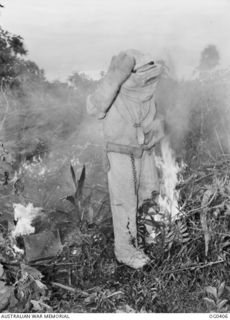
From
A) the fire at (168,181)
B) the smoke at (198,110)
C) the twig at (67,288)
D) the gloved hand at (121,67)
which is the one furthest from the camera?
the smoke at (198,110)

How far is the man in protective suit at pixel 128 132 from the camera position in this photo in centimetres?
273

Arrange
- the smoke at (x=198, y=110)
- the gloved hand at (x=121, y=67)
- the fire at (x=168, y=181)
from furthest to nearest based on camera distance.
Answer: the smoke at (x=198, y=110), the fire at (x=168, y=181), the gloved hand at (x=121, y=67)

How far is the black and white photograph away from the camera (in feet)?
9.21

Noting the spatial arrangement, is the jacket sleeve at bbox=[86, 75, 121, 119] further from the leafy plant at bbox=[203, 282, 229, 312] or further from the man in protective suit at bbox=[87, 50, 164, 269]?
the leafy plant at bbox=[203, 282, 229, 312]

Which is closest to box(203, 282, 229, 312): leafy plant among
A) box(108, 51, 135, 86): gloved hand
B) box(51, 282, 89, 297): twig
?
box(51, 282, 89, 297): twig

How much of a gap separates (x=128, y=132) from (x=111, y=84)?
11.9 inches

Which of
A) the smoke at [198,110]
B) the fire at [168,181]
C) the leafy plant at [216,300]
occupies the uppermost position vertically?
the smoke at [198,110]

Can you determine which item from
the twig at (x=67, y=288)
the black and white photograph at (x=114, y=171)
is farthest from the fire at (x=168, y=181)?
the twig at (x=67, y=288)

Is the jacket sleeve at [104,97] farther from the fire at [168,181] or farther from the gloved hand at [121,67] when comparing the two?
the fire at [168,181]

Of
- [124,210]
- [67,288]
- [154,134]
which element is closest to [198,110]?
[154,134]

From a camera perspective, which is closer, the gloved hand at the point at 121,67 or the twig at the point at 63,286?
A: the gloved hand at the point at 121,67

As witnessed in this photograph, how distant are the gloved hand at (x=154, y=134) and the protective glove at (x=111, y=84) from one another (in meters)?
0.33

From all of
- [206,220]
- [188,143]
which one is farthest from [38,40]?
[206,220]

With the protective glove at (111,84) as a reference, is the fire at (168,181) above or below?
below
